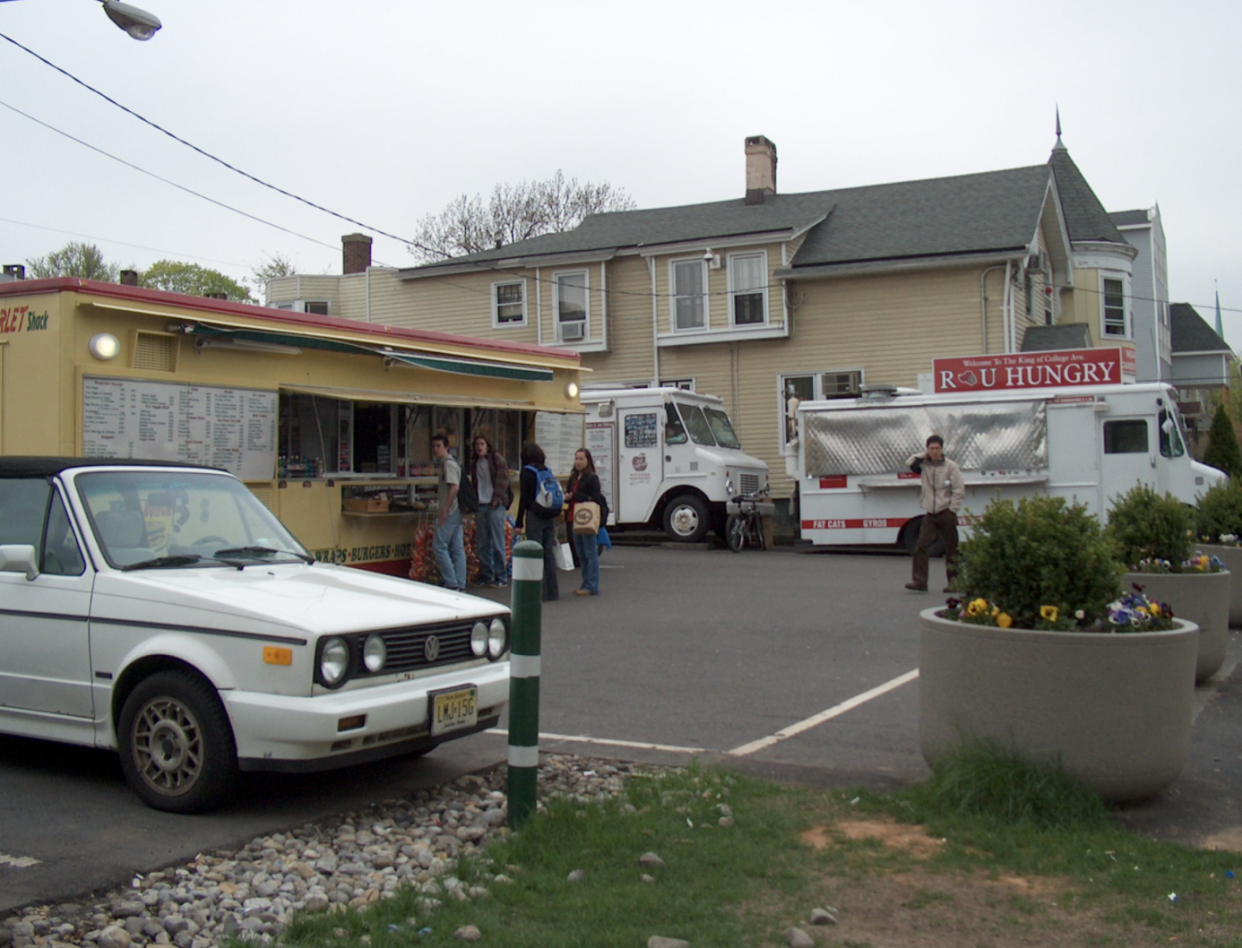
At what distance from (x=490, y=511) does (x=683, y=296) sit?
13.5m

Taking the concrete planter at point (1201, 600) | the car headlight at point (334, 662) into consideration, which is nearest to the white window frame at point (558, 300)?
the concrete planter at point (1201, 600)

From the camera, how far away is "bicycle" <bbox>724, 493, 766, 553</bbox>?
20.4 meters

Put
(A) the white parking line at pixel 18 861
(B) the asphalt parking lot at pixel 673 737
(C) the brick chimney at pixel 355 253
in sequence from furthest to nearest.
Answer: (C) the brick chimney at pixel 355 253 → (B) the asphalt parking lot at pixel 673 737 → (A) the white parking line at pixel 18 861

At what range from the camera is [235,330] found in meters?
11.9

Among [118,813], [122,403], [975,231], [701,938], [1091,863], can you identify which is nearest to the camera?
[701,938]

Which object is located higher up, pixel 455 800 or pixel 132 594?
pixel 132 594

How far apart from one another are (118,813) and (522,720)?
1910 millimetres

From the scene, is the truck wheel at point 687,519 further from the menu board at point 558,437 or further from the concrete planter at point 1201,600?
the concrete planter at point 1201,600

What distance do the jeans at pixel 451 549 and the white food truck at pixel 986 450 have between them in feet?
26.8

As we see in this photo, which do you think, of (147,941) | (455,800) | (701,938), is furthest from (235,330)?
(701,938)

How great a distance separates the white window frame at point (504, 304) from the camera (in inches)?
1131

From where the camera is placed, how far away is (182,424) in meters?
11.7

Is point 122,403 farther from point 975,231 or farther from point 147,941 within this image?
point 975,231

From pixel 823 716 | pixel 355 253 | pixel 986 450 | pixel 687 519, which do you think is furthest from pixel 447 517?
pixel 355 253
